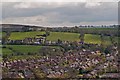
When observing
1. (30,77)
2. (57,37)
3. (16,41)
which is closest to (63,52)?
(57,37)

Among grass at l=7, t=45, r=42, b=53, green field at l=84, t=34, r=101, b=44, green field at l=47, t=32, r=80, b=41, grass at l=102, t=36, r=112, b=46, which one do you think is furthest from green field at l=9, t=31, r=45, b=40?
grass at l=102, t=36, r=112, b=46

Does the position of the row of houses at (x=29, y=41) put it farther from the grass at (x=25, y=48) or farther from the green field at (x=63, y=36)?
the green field at (x=63, y=36)

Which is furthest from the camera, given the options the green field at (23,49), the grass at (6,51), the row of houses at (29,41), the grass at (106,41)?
the row of houses at (29,41)

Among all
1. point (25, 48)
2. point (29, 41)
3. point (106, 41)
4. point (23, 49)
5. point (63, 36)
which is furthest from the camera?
point (63, 36)

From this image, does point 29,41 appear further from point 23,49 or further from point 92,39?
point 92,39

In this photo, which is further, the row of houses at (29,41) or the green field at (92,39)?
the green field at (92,39)

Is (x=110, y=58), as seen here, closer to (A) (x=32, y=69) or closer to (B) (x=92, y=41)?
(B) (x=92, y=41)

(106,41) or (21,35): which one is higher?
(21,35)

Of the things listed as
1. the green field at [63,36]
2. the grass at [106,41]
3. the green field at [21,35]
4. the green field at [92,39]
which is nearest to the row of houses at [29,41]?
the green field at [21,35]

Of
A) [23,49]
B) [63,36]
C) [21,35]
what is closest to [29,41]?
[23,49]
